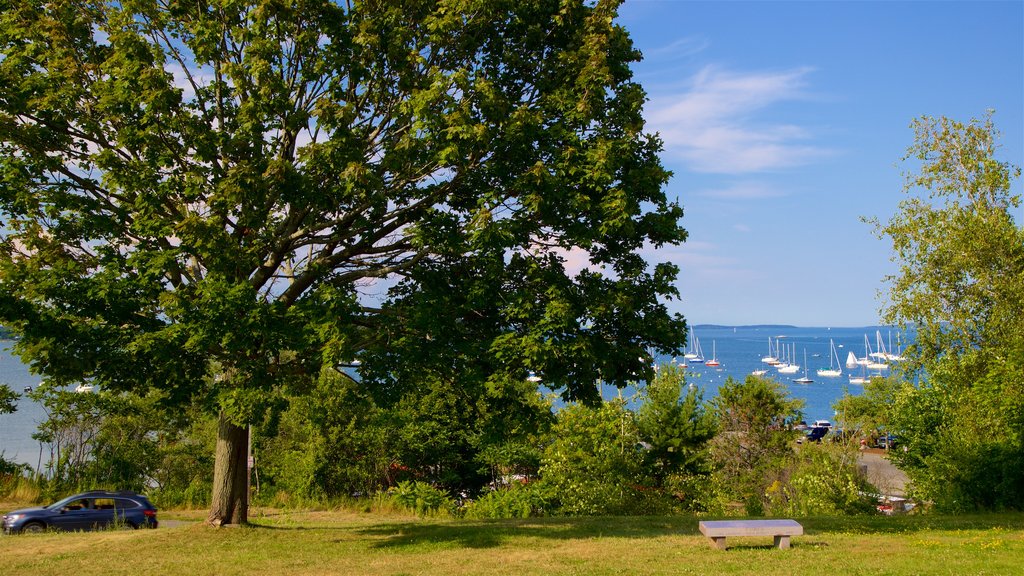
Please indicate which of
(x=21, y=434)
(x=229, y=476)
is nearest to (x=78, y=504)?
(x=229, y=476)

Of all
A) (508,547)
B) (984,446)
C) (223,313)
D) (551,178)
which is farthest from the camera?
→ (984,446)

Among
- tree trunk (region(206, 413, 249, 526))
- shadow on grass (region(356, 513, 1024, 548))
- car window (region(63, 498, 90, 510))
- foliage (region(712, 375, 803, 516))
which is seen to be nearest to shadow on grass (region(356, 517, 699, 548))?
shadow on grass (region(356, 513, 1024, 548))

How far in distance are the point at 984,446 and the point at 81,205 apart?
1005 inches

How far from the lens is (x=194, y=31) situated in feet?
51.2

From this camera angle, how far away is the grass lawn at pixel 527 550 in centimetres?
1370

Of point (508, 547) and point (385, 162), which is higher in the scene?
point (385, 162)

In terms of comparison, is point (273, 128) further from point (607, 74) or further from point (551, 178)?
point (607, 74)

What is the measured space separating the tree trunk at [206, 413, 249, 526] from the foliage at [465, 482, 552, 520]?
32.8 feet

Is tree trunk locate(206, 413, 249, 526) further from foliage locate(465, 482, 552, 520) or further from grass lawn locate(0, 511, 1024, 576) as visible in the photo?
foliage locate(465, 482, 552, 520)

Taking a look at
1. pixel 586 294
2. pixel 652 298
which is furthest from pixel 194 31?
pixel 652 298

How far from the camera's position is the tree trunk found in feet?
58.5

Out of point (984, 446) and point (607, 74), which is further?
point (984, 446)

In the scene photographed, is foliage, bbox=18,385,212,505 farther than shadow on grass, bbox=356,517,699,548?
Yes

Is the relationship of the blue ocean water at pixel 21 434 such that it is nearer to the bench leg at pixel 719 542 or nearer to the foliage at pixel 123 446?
the foliage at pixel 123 446
